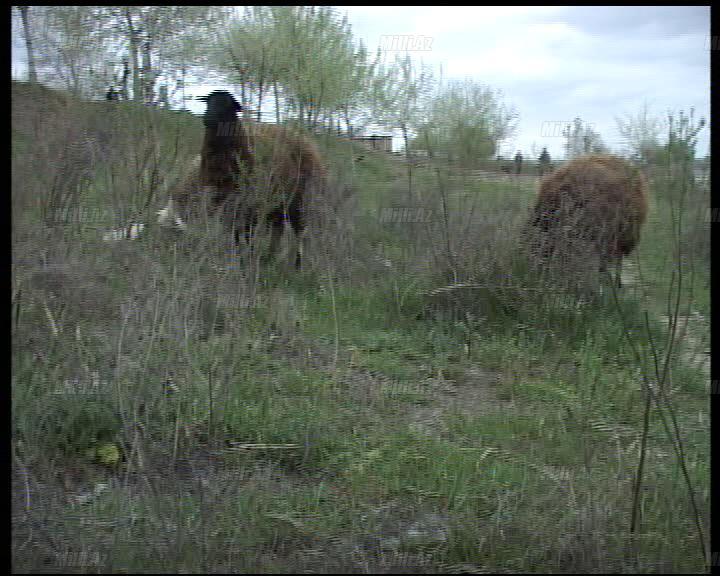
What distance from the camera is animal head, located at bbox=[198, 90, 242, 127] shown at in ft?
13.8

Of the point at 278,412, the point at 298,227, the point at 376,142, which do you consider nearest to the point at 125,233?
the point at 278,412

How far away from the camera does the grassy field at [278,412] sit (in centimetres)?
266

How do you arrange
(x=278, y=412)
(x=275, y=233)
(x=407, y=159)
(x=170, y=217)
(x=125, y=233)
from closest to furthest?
(x=125, y=233), (x=170, y=217), (x=278, y=412), (x=275, y=233), (x=407, y=159)

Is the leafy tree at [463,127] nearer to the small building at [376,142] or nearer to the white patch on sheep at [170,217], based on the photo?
the small building at [376,142]

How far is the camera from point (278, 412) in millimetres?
3730

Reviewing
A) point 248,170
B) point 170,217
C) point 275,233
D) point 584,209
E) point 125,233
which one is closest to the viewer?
point 125,233

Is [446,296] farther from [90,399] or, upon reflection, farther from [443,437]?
[90,399]

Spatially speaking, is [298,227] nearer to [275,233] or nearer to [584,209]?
[275,233]

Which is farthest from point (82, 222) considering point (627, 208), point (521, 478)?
point (627, 208)

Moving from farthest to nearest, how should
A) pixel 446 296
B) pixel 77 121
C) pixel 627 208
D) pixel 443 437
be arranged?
pixel 446 296
pixel 627 208
pixel 443 437
pixel 77 121

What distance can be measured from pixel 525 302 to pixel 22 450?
3.66 metres

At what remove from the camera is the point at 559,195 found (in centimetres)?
564

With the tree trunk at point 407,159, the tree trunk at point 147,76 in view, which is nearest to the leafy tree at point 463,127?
the tree trunk at point 407,159

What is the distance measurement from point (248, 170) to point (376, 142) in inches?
42.7
